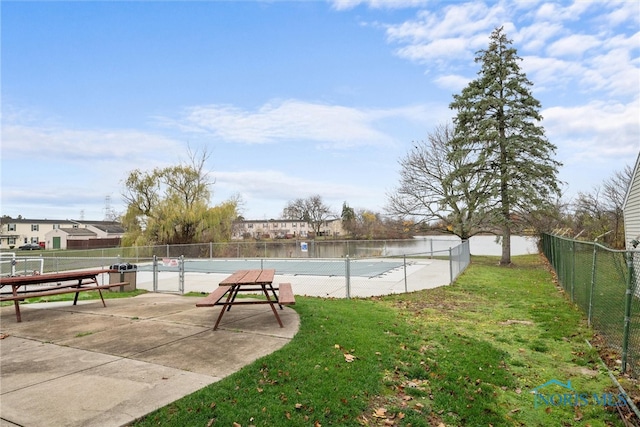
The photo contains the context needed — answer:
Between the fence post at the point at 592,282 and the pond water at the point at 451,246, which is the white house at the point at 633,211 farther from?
the pond water at the point at 451,246

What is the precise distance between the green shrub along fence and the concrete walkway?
4.35m

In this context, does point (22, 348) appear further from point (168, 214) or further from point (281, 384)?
point (168, 214)

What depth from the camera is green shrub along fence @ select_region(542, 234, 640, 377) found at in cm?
445

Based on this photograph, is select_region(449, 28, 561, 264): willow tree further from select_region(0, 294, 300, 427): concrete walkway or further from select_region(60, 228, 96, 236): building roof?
select_region(60, 228, 96, 236): building roof

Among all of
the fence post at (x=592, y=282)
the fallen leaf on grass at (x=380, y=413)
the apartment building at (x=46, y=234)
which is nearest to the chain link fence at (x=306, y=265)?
the fence post at (x=592, y=282)

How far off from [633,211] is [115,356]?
15.7m

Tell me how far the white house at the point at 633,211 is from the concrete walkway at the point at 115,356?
12174 mm

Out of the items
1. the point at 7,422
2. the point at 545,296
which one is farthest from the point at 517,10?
the point at 7,422

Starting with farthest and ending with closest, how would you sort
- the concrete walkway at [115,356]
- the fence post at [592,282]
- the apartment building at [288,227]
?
the apartment building at [288,227], the fence post at [592,282], the concrete walkway at [115,356]

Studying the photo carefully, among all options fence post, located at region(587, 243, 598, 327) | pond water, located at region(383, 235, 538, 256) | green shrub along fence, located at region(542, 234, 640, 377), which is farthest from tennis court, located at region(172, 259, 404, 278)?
fence post, located at region(587, 243, 598, 327)

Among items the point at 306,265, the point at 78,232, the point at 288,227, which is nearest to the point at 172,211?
the point at 306,265

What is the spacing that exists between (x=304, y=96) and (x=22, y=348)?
17009mm

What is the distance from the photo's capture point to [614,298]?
5699mm

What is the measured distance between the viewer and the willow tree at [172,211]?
99.3 ft
